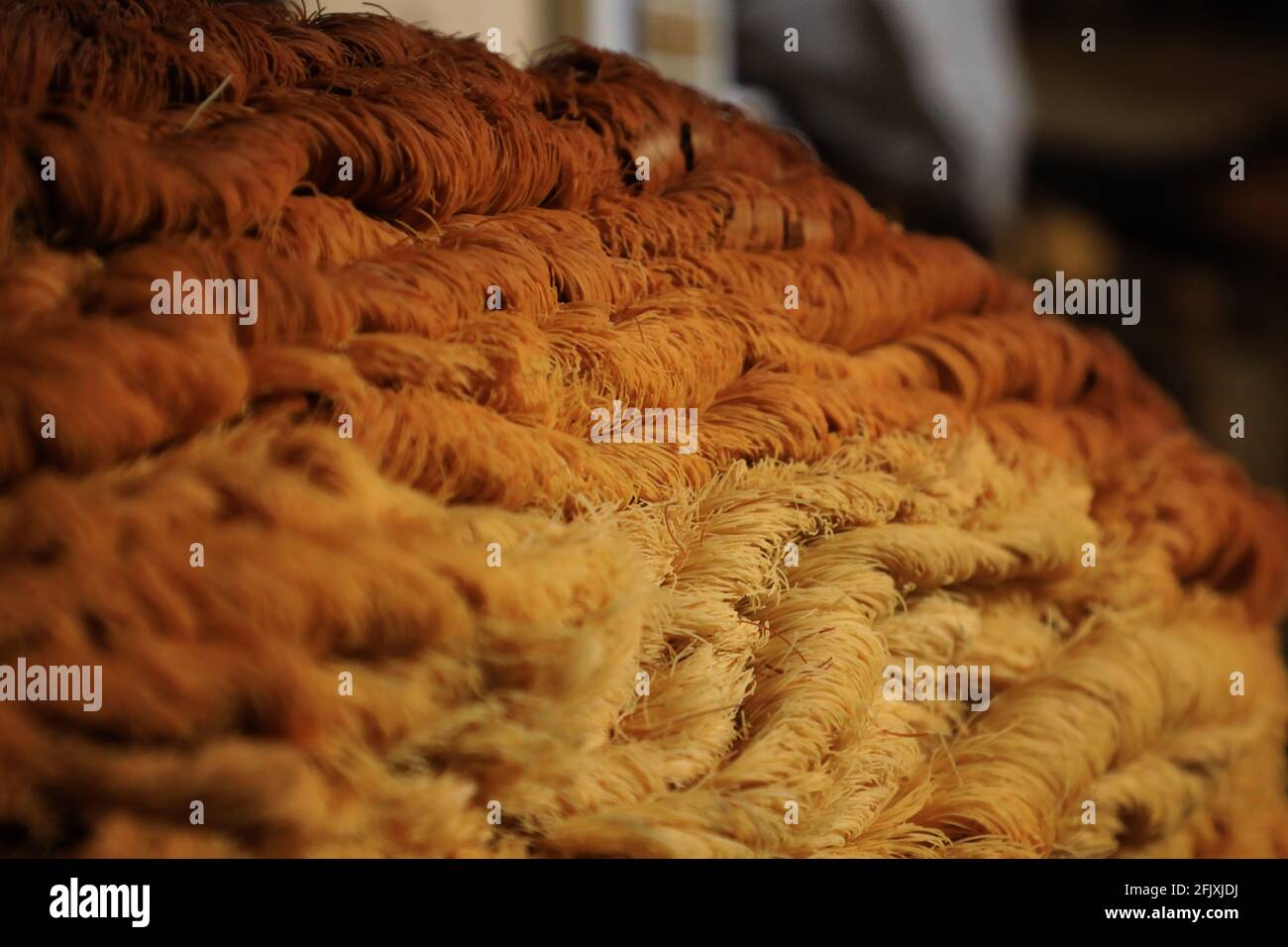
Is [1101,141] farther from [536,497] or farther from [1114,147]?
[536,497]

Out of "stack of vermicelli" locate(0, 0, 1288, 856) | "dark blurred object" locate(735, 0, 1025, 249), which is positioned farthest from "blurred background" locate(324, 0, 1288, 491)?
"stack of vermicelli" locate(0, 0, 1288, 856)

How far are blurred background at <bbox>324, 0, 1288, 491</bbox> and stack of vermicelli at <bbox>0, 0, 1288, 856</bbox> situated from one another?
43 cm

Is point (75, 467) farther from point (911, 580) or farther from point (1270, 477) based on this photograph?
point (1270, 477)

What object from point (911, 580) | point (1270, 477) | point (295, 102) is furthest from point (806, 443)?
point (1270, 477)

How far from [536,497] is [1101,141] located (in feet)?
3.58

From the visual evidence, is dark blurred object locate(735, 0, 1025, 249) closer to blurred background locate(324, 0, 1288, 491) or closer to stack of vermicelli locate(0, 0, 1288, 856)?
blurred background locate(324, 0, 1288, 491)

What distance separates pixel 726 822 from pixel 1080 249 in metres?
1.00

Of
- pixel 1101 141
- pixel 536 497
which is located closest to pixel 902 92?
pixel 1101 141

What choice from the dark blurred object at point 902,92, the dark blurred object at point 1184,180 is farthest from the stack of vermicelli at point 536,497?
the dark blurred object at point 1184,180

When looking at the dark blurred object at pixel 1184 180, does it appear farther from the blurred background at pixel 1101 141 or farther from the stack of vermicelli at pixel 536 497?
the stack of vermicelli at pixel 536 497

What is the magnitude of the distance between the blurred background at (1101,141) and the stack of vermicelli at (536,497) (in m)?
0.43

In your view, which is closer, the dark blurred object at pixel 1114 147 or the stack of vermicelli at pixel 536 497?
the stack of vermicelli at pixel 536 497

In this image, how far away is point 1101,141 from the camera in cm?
122

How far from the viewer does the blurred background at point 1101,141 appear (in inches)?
34.7
